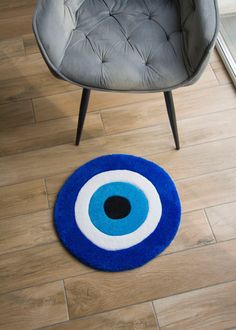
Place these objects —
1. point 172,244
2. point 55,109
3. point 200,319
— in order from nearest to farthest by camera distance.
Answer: point 200,319, point 172,244, point 55,109

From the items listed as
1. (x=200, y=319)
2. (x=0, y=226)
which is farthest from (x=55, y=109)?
(x=200, y=319)

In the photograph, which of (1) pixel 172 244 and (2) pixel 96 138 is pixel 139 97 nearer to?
(2) pixel 96 138

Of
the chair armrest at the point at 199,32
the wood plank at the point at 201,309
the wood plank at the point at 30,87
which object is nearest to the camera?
the chair armrest at the point at 199,32

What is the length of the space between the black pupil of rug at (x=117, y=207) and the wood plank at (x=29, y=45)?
866 mm

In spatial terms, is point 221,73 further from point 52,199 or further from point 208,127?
point 52,199

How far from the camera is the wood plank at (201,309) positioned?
119 centimetres

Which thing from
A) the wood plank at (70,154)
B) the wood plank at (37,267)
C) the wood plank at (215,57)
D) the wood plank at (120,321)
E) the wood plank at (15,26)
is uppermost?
the wood plank at (15,26)

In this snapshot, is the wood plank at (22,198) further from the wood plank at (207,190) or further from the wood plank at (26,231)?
the wood plank at (207,190)

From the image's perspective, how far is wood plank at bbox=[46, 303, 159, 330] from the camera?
3.92ft

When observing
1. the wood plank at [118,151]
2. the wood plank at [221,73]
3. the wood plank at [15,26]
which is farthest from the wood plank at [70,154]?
the wood plank at [15,26]

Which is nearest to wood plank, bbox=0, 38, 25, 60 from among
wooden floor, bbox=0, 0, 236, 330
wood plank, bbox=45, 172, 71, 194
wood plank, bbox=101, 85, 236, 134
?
wooden floor, bbox=0, 0, 236, 330

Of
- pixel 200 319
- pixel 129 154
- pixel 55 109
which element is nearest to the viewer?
pixel 200 319

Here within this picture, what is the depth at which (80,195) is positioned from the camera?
4.60 ft

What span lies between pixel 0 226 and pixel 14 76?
0.72 metres
